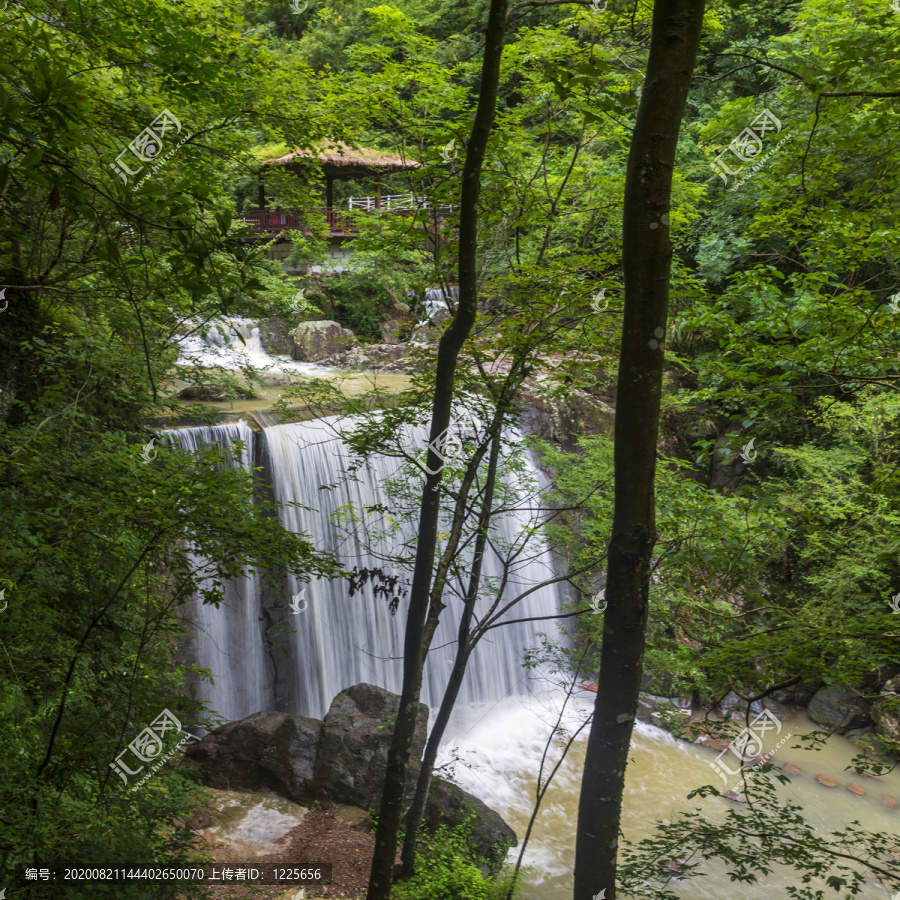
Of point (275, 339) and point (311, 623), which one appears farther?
point (275, 339)

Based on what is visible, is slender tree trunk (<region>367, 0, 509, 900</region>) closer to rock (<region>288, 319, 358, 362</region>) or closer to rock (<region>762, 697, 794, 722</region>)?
rock (<region>762, 697, 794, 722</region>)

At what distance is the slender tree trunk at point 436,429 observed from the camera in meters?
2.48

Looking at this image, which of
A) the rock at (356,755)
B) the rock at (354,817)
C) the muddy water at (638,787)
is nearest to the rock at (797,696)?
the muddy water at (638,787)

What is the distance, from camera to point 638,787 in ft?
26.3

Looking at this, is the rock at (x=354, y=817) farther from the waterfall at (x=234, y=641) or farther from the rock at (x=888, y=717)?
the rock at (x=888, y=717)

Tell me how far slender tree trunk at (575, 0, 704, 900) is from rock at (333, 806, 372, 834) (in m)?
5.03

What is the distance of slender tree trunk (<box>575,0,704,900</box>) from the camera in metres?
1.82

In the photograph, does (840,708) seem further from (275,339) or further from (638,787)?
(275,339)

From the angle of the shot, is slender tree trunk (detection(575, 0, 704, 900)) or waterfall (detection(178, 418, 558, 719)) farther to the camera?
waterfall (detection(178, 418, 558, 719))

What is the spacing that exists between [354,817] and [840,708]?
25.8ft

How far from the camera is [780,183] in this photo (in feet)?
12.8

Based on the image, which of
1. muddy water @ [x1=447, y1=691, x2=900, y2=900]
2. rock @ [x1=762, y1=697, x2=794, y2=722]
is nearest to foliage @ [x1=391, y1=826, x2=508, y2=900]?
muddy water @ [x1=447, y1=691, x2=900, y2=900]

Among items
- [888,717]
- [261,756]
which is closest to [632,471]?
[261,756]

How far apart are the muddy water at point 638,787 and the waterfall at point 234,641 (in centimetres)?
291
